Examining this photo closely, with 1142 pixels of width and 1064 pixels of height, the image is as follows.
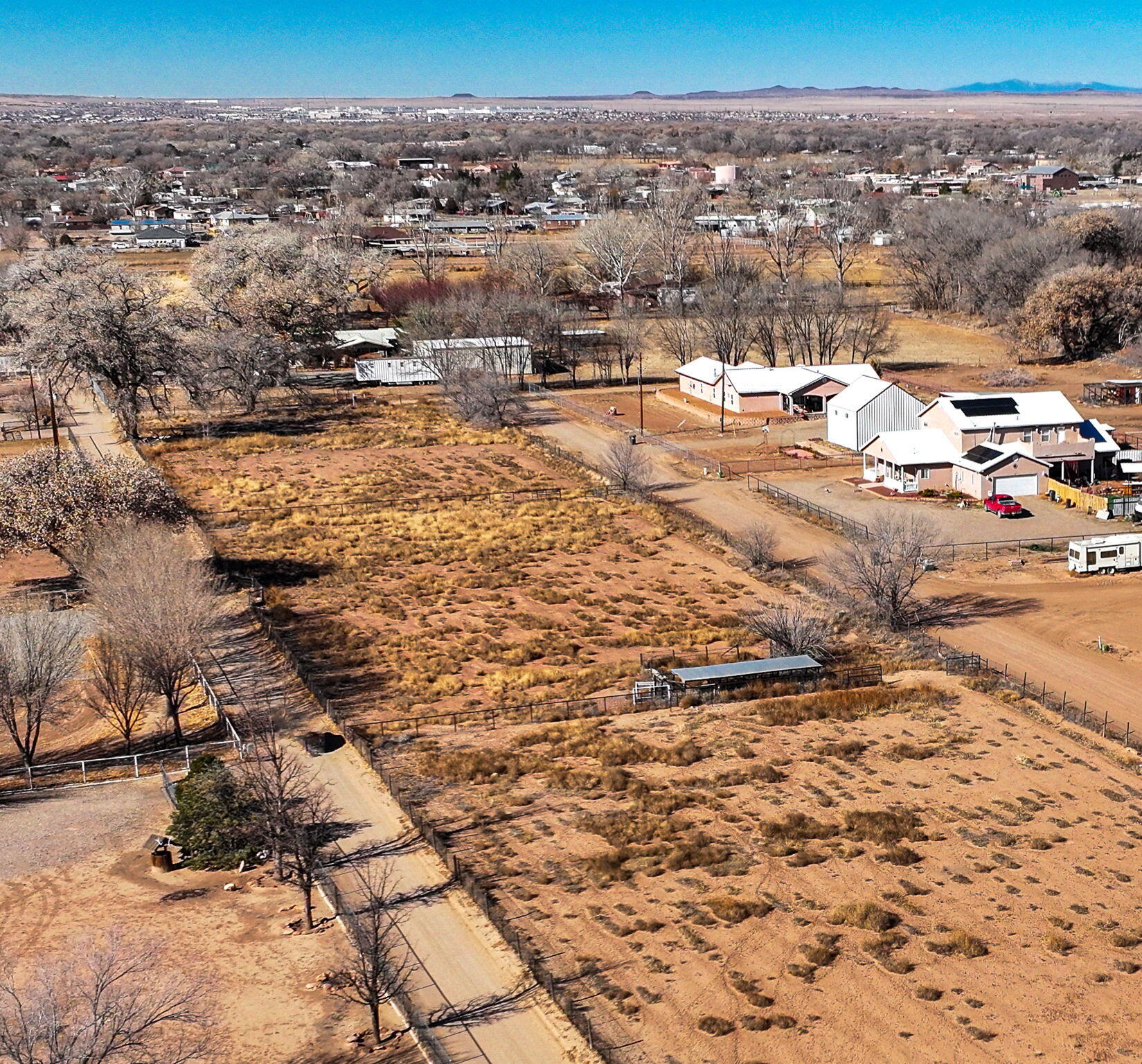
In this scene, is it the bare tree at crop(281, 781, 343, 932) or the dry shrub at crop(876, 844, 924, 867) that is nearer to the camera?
the bare tree at crop(281, 781, 343, 932)

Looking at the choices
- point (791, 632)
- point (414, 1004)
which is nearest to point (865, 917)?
point (414, 1004)

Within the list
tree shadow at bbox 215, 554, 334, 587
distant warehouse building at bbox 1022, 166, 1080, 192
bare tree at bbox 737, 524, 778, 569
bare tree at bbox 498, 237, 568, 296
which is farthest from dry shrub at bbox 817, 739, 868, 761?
distant warehouse building at bbox 1022, 166, 1080, 192

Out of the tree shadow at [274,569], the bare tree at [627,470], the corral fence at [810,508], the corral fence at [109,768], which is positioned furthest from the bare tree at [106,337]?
the corral fence at [109,768]

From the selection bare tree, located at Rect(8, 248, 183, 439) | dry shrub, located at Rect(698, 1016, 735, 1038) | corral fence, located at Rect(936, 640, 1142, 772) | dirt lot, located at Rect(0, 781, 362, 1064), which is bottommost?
corral fence, located at Rect(936, 640, 1142, 772)

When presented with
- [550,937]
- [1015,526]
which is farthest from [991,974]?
[1015,526]

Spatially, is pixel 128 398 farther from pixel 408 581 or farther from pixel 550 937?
pixel 550 937

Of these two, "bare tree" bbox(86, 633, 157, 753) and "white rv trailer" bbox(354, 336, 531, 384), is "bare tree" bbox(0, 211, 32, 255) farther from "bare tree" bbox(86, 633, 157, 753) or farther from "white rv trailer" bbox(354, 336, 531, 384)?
"bare tree" bbox(86, 633, 157, 753)

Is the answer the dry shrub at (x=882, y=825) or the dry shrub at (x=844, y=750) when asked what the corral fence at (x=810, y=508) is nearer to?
the dry shrub at (x=844, y=750)
